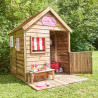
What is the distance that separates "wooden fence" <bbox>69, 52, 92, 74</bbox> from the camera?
7.79 meters

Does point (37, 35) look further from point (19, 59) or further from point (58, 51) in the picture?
point (58, 51)

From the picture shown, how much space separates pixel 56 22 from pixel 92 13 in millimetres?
14009

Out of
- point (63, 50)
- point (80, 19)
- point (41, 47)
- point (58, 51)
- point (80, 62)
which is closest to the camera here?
point (41, 47)

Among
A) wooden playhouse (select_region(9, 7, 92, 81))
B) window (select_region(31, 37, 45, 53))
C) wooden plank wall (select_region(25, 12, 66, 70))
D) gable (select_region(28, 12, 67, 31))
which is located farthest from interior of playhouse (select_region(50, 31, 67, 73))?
window (select_region(31, 37, 45, 53))

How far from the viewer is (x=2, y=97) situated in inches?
179

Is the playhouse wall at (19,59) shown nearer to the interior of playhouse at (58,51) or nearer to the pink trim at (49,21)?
the pink trim at (49,21)

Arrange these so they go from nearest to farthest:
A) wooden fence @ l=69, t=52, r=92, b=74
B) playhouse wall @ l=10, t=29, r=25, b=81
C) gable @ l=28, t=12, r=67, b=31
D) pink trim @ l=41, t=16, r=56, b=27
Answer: playhouse wall @ l=10, t=29, r=25, b=81 < gable @ l=28, t=12, r=67, b=31 < pink trim @ l=41, t=16, r=56, b=27 < wooden fence @ l=69, t=52, r=92, b=74

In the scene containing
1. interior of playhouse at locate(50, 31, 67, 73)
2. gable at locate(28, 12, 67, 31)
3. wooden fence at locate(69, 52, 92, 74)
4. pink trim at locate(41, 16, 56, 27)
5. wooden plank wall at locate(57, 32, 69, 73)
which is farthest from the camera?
interior of playhouse at locate(50, 31, 67, 73)

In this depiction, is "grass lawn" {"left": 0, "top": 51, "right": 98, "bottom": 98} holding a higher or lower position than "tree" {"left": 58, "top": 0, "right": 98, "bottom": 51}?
lower

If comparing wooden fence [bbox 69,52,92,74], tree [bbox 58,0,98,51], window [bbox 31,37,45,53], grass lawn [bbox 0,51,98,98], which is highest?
tree [bbox 58,0,98,51]

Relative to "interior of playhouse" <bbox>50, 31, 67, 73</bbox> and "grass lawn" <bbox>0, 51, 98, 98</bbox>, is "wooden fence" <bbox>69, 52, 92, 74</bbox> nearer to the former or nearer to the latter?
"interior of playhouse" <bbox>50, 31, 67, 73</bbox>

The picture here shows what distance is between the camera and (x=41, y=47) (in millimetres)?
6953

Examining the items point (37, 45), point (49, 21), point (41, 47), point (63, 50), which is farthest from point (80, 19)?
point (37, 45)

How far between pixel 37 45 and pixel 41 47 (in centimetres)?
26
